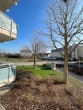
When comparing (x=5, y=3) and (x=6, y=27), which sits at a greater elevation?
(x=5, y=3)

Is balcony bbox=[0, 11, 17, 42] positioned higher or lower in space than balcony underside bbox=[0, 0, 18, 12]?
lower

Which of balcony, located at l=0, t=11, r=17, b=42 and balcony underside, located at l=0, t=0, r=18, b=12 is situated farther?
balcony underside, located at l=0, t=0, r=18, b=12

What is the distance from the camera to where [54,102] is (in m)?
4.74

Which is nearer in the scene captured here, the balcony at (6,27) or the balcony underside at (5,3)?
the balcony at (6,27)

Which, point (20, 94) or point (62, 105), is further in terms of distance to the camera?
point (20, 94)

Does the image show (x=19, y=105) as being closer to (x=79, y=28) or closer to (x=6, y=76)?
(x=6, y=76)

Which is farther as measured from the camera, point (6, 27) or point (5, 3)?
point (5, 3)

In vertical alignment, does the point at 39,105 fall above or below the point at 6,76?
below

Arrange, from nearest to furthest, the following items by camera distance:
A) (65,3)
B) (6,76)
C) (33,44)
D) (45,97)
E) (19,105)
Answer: (19,105) < (45,97) < (6,76) < (65,3) < (33,44)

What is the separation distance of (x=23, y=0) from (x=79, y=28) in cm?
586

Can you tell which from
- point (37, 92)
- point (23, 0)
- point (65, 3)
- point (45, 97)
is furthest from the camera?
point (23, 0)

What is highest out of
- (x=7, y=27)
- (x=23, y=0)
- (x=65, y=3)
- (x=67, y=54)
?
(x=23, y=0)

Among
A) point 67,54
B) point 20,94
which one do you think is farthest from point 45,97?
point 67,54

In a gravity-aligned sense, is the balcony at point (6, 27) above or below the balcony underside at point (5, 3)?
below
